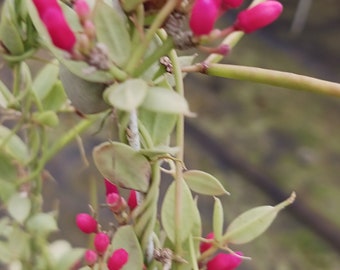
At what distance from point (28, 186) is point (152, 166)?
0.26 metres

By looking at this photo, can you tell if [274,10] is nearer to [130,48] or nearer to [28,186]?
[130,48]

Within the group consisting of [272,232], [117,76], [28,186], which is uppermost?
[117,76]

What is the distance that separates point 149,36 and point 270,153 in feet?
4.99

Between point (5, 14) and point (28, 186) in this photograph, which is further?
point (28, 186)

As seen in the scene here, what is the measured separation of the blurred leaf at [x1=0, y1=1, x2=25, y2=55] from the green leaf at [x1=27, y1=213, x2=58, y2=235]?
7.7 inches

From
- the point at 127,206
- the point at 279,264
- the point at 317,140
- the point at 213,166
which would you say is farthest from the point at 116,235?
the point at 317,140

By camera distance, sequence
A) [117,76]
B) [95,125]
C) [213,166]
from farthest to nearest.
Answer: [213,166], [95,125], [117,76]

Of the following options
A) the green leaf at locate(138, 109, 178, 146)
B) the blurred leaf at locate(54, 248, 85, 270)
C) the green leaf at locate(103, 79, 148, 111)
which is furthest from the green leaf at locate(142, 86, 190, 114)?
the blurred leaf at locate(54, 248, 85, 270)

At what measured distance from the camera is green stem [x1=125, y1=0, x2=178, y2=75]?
291mm

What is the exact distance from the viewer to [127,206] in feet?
1.28

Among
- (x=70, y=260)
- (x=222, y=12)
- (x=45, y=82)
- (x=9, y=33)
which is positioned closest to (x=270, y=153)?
(x=70, y=260)

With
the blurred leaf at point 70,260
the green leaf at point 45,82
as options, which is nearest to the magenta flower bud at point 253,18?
the green leaf at point 45,82

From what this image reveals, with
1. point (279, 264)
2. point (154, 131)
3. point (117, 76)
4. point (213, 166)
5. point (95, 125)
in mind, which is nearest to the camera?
point (117, 76)

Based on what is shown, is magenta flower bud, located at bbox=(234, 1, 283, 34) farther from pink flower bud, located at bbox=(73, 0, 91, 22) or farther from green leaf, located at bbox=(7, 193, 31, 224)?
green leaf, located at bbox=(7, 193, 31, 224)
